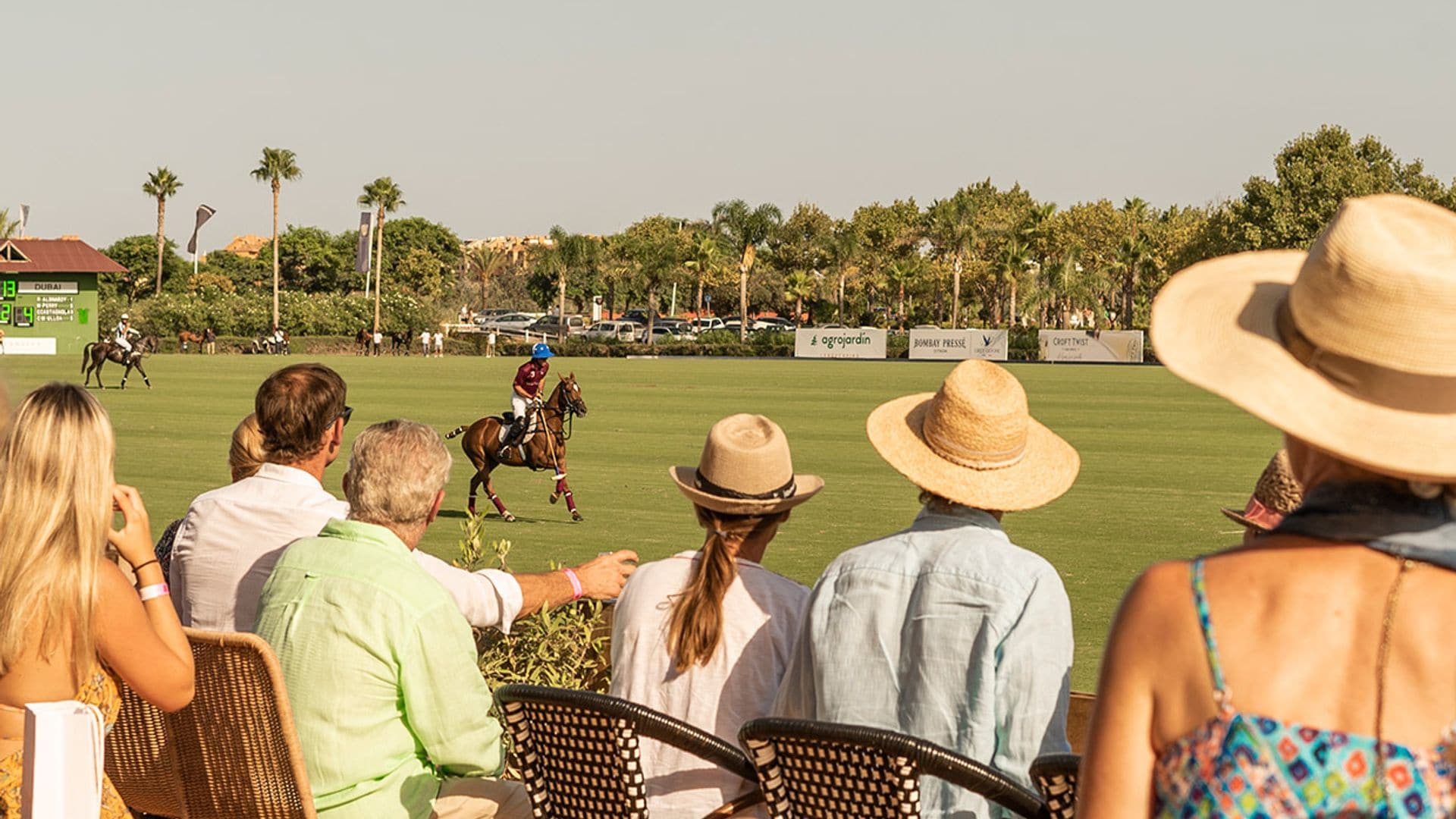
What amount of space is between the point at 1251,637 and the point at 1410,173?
89.4m

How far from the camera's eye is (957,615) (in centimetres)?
350

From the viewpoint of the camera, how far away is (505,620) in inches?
191

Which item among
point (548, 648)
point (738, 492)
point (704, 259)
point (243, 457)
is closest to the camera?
point (738, 492)

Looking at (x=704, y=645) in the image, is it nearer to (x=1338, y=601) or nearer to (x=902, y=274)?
(x=1338, y=601)

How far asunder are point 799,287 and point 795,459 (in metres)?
92.3

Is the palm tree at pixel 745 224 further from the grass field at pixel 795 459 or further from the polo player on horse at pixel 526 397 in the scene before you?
the polo player on horse at pixel 526 397

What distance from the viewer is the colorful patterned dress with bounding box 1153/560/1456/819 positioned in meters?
1.85

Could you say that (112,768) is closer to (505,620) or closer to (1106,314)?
(505,620)

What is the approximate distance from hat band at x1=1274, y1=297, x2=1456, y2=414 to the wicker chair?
2.51 m

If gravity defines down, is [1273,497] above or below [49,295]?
below

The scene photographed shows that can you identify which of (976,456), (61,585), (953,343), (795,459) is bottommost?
(795,459)

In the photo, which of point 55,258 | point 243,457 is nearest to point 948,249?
point 55,258

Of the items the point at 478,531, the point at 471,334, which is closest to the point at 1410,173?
the point at 471,334

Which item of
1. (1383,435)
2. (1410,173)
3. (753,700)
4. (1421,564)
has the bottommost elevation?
(753,700)
